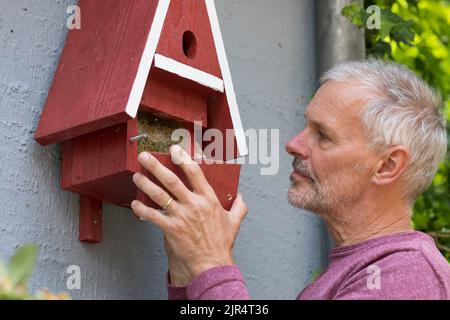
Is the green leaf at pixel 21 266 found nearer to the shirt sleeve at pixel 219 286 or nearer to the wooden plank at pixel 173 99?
the shirt sleeve at pixel 219 286

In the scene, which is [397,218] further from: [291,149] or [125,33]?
[125,33]

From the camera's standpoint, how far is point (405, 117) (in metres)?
2.12

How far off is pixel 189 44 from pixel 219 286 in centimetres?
59

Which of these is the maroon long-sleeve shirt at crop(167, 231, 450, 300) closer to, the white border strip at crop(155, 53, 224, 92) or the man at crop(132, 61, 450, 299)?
the man at crop(132, 61, 450, 299)

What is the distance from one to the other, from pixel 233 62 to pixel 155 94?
692 mm

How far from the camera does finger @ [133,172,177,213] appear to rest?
183 cm

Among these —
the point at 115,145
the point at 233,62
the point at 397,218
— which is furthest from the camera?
the point at 233,62

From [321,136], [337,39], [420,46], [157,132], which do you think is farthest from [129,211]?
[420,46]

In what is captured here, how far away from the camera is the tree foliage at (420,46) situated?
2.73 meters

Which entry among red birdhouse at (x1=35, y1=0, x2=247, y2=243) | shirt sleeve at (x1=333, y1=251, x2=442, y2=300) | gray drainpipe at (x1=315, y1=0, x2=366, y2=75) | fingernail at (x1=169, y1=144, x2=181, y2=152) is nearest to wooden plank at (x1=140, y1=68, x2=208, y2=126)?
red birdhouse at (x1=35, y1=0, x2=247, y2=243)

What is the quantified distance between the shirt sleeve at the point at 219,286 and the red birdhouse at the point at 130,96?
0.20 m

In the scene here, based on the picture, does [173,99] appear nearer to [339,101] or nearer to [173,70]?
[173,70]

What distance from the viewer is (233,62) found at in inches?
103

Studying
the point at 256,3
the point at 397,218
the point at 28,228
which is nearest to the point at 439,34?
the point at 256,3
